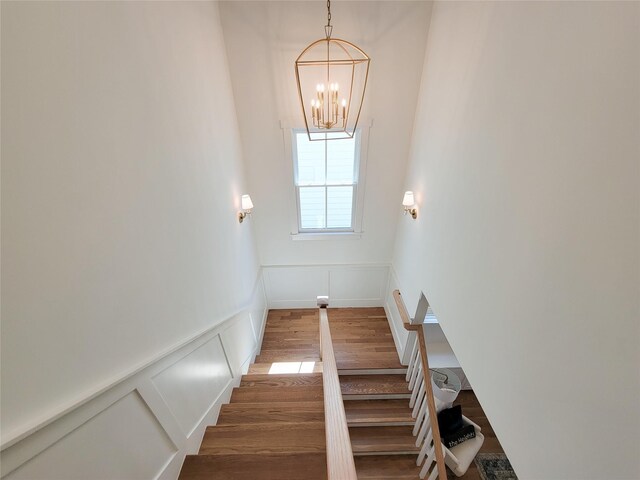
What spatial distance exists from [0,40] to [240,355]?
287 cm

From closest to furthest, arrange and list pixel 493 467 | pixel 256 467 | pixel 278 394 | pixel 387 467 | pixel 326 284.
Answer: pixel 256 467 < pixel 278 394 < pixel 387 467 < pixel 493 467 < pixel 326 284

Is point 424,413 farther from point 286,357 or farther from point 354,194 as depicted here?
point 354,194

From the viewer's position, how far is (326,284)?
462 centimetres

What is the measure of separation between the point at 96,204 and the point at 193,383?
4.46ft

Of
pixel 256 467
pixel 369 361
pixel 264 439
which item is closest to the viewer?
pixel 256 467

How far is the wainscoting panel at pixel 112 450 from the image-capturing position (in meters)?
0.85

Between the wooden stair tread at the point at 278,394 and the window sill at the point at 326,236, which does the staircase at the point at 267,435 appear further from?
the window sill at the point at 326,236

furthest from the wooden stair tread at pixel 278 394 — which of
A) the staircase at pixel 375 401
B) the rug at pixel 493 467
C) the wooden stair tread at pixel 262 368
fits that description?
the rug at pixel 493 467

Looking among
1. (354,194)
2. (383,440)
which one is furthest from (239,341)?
(354,194)

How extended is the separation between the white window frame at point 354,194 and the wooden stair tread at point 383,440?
8.12 ft

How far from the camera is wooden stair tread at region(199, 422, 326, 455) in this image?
1683 mm

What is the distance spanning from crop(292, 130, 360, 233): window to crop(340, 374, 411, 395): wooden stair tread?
6.84 ft

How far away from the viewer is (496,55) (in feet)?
5.06

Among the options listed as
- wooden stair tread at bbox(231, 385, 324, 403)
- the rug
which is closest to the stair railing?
the rug
